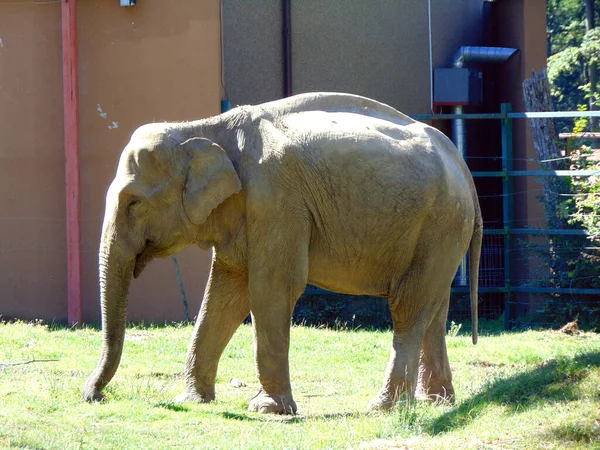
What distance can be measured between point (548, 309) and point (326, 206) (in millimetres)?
6178

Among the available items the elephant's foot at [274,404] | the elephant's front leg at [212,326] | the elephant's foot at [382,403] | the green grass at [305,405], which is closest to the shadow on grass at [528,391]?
the green grass at [305,405]

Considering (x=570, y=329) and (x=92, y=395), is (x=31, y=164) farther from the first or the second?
(x=570, y=329)

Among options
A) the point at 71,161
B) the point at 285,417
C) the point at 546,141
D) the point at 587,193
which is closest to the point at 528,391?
the point at 285,417

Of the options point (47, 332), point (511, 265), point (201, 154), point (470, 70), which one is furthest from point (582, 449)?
point (470, 70)

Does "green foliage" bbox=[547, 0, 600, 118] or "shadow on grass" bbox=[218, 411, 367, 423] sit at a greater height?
"green foliage" bbox=[547, 0, 600, 118]

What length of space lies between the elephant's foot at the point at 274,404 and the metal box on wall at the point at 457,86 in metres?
8.71

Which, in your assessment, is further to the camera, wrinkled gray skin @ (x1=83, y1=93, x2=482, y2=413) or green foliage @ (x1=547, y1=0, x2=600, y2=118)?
green foliage @ (x1=547, y1=0, x2=600, y2=118)

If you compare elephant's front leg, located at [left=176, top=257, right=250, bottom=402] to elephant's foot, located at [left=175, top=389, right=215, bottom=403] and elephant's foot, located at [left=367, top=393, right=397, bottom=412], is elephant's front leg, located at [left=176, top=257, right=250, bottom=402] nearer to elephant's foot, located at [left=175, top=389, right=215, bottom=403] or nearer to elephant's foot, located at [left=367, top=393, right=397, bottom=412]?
elephant's foot, located at [left=175, top=389, right=215, bottom=403]

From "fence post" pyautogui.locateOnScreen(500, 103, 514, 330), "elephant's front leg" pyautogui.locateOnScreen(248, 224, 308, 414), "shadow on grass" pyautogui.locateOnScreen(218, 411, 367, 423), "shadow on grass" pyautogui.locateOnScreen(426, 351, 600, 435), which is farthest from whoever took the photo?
"fence post" pyautogui.locateOnScreen(500, 103, 514, 330)

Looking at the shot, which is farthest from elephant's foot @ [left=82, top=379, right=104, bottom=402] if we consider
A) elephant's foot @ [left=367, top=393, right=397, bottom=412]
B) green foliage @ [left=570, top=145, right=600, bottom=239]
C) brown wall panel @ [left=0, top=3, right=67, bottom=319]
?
green foliage @ [left=570, top=145, right=600, bottom=239]

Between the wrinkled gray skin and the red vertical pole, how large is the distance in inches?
187

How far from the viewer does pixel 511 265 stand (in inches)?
565

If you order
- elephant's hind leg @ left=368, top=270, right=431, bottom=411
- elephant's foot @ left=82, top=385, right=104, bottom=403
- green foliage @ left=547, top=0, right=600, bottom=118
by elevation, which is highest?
green foliage @ left=547, top=0, right=600, bottom=118

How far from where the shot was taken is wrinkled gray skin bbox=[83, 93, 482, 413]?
26.6 feet
